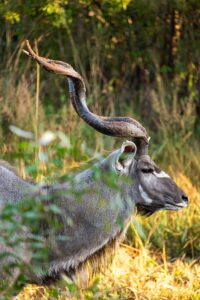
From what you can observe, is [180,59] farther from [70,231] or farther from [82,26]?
[70,231]

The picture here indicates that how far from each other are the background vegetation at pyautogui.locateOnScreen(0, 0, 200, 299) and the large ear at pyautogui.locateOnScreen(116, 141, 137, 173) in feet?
4.44

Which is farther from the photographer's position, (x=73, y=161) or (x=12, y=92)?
(x=12, y=92)

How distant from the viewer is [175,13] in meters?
9.10

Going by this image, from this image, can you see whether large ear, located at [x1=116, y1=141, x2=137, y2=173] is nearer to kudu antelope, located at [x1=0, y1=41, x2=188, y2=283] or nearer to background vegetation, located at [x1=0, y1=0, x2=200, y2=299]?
kudu antelope, located at [x1=0, y1=41, x2=188, y2=283]

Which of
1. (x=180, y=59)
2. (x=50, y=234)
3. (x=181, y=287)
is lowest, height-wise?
(x=181, y=287)

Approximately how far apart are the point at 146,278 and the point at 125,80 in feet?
13.9

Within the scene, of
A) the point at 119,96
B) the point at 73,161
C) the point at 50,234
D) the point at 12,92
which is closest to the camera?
the point at 50,234

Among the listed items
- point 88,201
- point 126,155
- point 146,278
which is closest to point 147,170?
point 126,155

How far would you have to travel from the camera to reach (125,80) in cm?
961

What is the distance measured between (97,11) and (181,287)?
395 cm

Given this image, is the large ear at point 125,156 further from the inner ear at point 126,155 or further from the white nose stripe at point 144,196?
the white nose stripe at point 144,196

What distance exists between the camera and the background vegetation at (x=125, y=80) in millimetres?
6605

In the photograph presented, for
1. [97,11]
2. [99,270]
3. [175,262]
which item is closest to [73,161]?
[175,262]

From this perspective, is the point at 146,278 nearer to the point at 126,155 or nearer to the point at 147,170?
the point at 147,170
